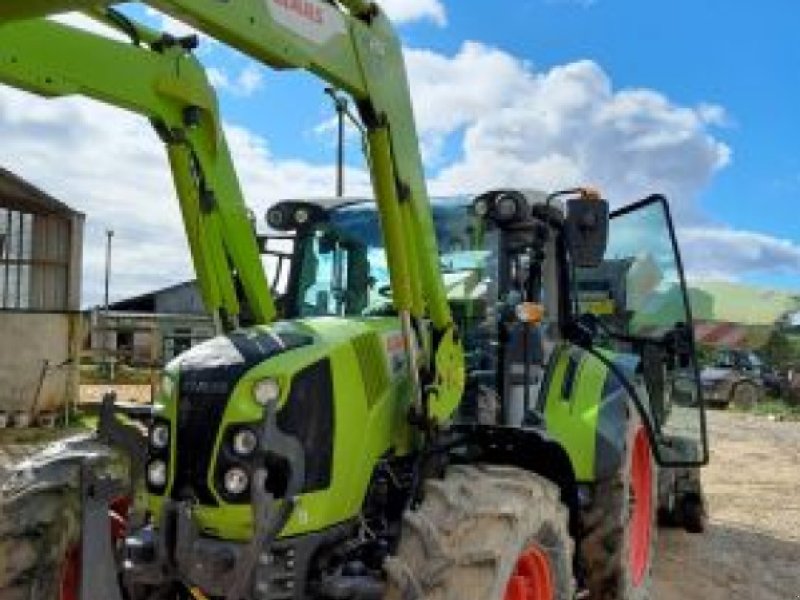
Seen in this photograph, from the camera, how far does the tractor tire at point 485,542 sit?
470 centimetres

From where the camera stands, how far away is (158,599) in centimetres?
509

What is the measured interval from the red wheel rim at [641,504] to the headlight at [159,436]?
3365mm

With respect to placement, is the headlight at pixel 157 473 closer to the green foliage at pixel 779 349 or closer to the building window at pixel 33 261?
the building window at pixel 33 261

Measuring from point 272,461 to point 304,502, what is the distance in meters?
0.22

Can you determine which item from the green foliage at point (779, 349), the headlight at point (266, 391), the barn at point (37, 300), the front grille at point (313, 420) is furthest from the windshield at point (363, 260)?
the green foliage at point (779, 349)

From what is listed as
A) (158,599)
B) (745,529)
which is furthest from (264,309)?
(745,529)

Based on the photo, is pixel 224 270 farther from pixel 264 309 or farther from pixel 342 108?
pixel 342 108

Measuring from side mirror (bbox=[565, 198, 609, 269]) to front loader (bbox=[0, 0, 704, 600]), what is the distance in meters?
0.01

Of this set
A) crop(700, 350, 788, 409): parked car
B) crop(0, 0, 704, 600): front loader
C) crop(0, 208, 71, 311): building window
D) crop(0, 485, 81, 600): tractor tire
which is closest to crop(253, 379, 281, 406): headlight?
crop(0, 0, 704, 600): front loader

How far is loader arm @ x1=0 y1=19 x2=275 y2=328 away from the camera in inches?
196

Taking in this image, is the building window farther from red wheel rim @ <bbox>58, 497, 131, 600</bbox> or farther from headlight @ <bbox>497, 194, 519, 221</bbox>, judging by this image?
red wheel rim @ <bbox>58, 497, 131, 600</bbox>

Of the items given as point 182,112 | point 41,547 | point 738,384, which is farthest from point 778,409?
point 41,547

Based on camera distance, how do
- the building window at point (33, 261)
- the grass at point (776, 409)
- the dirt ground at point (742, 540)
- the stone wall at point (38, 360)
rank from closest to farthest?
1. the dirt ground at point (742, 540)
2. the stone wall at point (38, 360)
3. the building window at point (33, 261)
4. the grass at point (776, 409)

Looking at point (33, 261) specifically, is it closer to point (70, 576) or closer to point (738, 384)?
point (70, 576)
